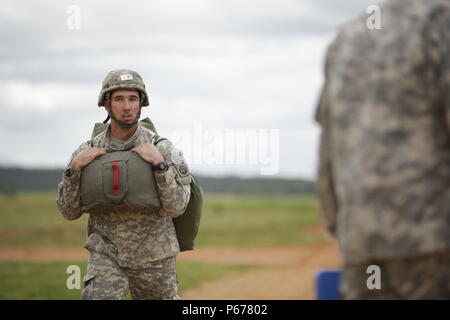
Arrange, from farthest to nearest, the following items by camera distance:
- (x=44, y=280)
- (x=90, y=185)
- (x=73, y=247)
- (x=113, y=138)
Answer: (x=73, y=247) → (x=44, y=280) → (x=113, y=138) → (x=90, y=185)

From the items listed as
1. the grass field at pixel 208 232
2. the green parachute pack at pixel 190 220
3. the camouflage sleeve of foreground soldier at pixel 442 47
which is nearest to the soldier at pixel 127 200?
the green parachute pack at pixel 190 220

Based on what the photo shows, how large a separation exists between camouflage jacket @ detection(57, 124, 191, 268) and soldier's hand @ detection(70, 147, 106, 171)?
0.07 metres

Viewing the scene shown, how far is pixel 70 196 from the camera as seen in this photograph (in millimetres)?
5934

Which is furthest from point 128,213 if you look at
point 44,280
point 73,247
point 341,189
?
point 73,247

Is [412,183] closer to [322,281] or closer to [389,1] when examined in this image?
[389,1]

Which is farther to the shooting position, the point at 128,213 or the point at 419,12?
the point at 128,213

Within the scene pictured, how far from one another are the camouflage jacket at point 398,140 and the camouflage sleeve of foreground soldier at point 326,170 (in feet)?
0.78

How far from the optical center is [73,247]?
1020 inches

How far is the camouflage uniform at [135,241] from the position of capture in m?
5.89

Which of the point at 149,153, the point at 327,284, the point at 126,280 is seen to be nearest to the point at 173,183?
the point at 149,153

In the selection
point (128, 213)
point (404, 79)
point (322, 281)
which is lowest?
point (322, 281)

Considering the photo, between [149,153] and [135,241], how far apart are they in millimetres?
710

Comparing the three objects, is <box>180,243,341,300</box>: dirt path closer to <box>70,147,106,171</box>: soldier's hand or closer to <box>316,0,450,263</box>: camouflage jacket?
<box>70,147,106,171</box>: soldier's hand

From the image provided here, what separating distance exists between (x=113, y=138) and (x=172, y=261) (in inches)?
44.1
